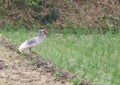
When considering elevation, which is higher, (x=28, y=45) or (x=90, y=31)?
(x=28, y=45)

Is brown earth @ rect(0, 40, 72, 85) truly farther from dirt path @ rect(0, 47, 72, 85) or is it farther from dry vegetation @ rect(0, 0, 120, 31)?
dry vegetation @ rect(0, 0, 120, 31)

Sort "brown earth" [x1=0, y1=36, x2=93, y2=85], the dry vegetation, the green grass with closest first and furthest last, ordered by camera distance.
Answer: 1. "brown earth" [x1=0, y1=36, x2=93, y2=85]
2. the green grass
3. the dry vegetation

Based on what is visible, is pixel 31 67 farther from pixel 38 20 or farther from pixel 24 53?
pixel 38 20

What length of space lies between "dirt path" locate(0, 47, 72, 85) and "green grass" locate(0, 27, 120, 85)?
467mm

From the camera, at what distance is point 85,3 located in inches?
698

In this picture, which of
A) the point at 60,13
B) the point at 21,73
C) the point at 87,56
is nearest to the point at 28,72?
the point at 21,73


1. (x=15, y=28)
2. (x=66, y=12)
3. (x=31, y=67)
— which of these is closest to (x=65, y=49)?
(x=31, y=67)

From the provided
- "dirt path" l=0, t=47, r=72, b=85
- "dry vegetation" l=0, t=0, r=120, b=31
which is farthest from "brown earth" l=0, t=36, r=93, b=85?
"dry vegetation" l=0, t=0, r=120, b=31

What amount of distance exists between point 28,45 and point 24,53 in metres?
0.32

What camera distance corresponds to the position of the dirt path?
276 inches

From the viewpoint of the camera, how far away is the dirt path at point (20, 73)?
702 cm

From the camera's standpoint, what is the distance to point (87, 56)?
31.8ft

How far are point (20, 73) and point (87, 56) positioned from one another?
7.66ft

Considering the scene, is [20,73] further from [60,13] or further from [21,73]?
[60,13]
